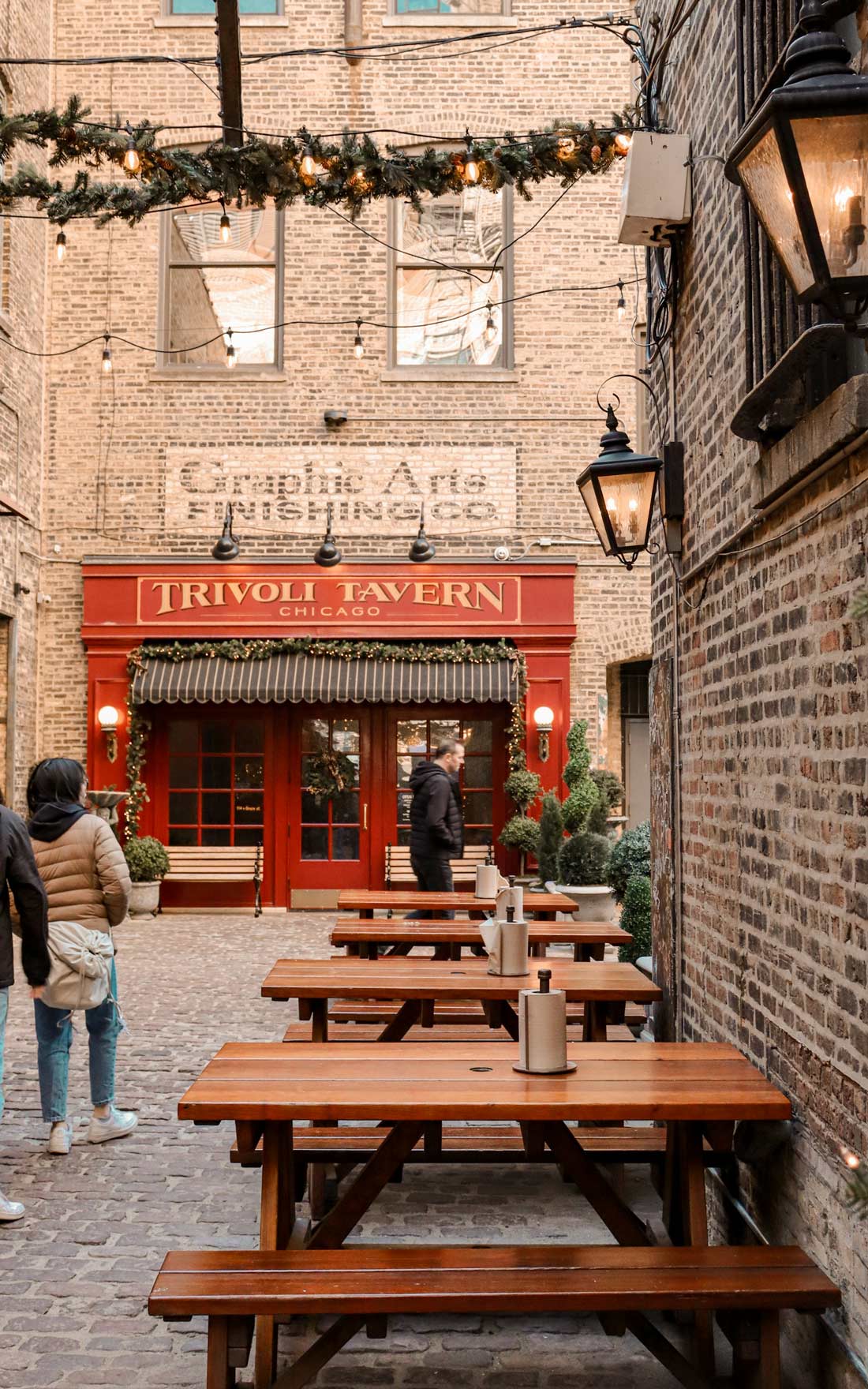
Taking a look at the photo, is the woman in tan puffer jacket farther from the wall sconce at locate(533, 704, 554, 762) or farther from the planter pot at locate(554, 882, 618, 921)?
the wall sconce at locate(533, 704, 554, 762)

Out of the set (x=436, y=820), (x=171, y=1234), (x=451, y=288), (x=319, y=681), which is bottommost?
(x=171, y=1234)

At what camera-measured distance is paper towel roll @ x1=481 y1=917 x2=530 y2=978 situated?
4684 mm

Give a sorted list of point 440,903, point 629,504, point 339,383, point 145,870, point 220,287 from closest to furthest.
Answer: point 629,504, point 440,903, point 145,870, point 339,383, point 220,287

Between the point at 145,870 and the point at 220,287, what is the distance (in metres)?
6.35

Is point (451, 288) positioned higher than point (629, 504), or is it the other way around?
point (451, 288)

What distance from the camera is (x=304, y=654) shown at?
12.7 metres

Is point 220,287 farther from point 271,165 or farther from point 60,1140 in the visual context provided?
point 60,1140

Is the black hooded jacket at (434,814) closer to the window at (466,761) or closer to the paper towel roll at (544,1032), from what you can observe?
the window at (466,761)

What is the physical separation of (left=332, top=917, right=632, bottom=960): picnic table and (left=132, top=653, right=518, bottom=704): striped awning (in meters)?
5.85

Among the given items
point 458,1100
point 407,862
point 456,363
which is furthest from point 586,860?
point 458,1100

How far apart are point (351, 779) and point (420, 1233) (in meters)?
9.02

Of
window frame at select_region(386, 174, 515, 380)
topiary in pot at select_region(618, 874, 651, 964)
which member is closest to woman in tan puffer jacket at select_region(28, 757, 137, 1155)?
topiary in pot at select_region(618, 874, 651, 964)

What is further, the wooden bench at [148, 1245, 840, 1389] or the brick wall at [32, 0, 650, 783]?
the brick wall at [32, 0, 650, 783]

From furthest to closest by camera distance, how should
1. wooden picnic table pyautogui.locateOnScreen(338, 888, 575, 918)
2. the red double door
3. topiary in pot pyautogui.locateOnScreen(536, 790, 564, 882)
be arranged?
the red double door, topiary in pot pyautogui.locateOnScreen(536, 790, 564, 882), wooden picnic table pyautogui.locateOnScreen(338, 888, 575, 918)
